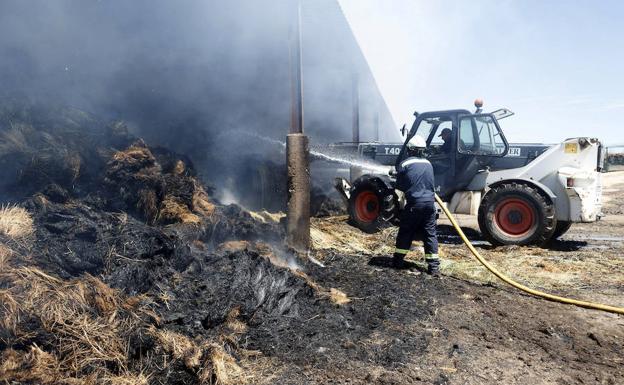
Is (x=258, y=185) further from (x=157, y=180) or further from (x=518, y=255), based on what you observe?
(x=518, y=255)

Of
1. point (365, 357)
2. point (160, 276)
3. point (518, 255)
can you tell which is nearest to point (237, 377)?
point (365, 357)

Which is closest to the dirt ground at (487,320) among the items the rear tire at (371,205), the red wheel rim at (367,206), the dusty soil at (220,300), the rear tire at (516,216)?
the dusty soil at (220,300)

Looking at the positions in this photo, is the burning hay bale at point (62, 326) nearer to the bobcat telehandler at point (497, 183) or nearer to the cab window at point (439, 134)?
the bobcat telehandler at point (497, 183)

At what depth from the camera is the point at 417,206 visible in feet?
17.5

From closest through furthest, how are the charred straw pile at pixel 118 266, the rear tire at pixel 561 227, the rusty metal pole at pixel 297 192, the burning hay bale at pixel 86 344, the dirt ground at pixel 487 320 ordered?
the burning hay bale at pixel 86 344, the charred straw pile at pixel 118 266, the dirt ground at pixel 487 320, the rusty metal pole at pixel 297 192, the rear tire at pixel 561 227

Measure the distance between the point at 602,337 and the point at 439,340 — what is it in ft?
4.47

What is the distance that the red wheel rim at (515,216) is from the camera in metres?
6.67

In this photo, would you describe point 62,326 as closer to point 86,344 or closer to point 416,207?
point 86,344

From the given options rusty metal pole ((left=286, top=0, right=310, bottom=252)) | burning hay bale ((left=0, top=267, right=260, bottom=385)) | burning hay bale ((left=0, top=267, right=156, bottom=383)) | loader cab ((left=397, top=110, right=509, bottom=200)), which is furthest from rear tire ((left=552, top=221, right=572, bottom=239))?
burning hay bale ((left=0, top=267, right=156, bottom=383))

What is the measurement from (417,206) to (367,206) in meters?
2.75

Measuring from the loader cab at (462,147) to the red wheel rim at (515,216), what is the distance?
2.55ft

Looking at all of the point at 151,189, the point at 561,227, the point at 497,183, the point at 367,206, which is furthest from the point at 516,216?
the point at 151,189

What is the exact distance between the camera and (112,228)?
4246 millimetres

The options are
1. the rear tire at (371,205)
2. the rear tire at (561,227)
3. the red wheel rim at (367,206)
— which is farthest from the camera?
the red wheel rim at (367,206)
